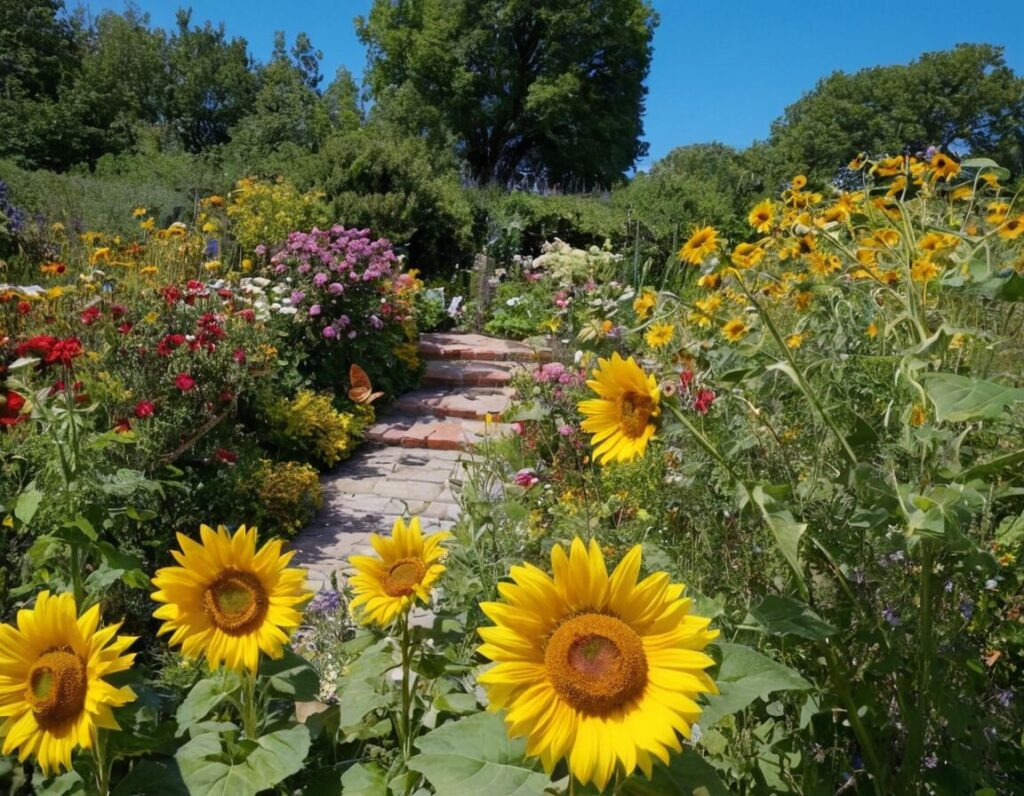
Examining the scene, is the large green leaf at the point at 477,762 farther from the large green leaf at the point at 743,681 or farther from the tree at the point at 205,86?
the tree at the point at 205,86

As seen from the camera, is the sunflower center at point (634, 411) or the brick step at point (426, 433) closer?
the sunflower center at point (634, 411)

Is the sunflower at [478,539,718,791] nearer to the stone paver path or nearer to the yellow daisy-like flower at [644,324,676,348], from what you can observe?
the stone paver path

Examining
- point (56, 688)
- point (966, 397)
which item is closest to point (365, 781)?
point (56, 688)

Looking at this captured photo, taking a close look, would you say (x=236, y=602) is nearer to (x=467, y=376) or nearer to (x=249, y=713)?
(x=249, y=713)

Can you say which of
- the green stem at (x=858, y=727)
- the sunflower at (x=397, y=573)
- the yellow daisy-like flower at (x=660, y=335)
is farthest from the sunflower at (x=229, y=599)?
the yellow daisy-like flower at (x=660, y=335)

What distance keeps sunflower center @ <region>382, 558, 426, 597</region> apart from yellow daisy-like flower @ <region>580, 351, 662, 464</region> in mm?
353

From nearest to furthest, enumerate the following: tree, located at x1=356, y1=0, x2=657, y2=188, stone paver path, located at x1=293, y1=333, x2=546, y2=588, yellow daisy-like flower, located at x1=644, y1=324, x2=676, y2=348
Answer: yellow daisy-like flower, located at x1=644, y1=324, x2=676, y2=348 → stone paver path, located at x1=293, y1=333, x2=546, y2=588 → tree, located at x1=356, y1=0, x2=657, y2=188

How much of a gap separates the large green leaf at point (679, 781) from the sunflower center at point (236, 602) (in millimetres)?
568

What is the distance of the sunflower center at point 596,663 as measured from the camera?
754 mm

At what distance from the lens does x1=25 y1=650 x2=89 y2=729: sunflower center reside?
95 centimetres

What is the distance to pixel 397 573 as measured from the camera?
47.1 inches

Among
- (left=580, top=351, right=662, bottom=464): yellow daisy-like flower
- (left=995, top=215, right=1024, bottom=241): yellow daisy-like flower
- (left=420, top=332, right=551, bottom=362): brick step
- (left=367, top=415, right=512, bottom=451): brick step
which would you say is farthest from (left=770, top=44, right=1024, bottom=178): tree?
(left=580, top=351, right=662, bottom=464): yellow daisy-like flower

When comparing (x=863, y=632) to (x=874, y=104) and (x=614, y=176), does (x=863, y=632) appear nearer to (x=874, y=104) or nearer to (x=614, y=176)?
(x=614, y=176)

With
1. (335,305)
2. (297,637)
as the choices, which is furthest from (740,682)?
(335,305)
